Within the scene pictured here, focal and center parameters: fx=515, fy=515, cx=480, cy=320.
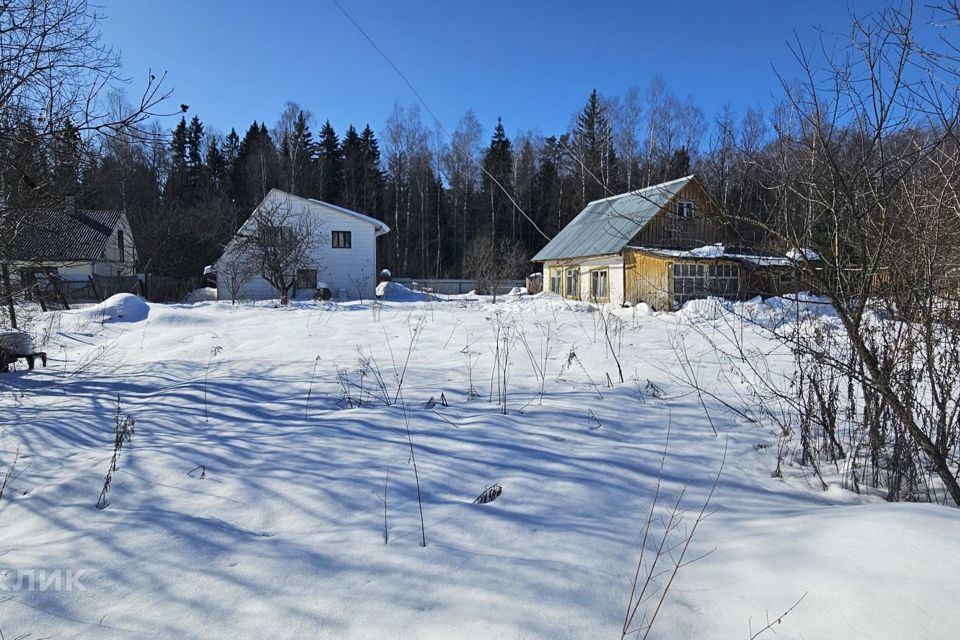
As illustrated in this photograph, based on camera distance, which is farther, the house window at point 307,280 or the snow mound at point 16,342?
the house window at point 307,280

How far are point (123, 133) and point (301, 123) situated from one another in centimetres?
4088

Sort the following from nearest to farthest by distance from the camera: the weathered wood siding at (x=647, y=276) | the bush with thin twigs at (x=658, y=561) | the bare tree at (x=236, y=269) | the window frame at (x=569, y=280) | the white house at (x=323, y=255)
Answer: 1. the bush with thin twigs at (x=658, y=561)
2. the weathered wood siding at (x=647, y=276)
3. the bare tree at (x=236, y=269)
4. the window frame at (x=569, y=280)
5. the white house at (x=323, y=255)

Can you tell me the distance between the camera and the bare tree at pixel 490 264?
27.7m

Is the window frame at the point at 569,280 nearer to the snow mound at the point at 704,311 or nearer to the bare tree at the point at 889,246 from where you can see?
the snow mound at the point at 704,311

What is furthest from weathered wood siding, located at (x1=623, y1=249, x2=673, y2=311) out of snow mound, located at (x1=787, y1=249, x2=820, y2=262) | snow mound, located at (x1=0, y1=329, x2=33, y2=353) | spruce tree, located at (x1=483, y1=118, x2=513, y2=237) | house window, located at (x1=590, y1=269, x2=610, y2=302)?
spruce tree, located at (x1=483, y1=118, x2=513, y2=237)

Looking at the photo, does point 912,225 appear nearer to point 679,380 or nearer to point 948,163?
point 948,163

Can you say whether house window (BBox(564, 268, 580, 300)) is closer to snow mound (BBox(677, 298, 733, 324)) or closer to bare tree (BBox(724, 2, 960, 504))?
snow mound (BBox(677, 298, 733, 324))

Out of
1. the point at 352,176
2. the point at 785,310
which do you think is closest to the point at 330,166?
the point at 352,176

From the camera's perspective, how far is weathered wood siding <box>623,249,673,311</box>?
18.2 m

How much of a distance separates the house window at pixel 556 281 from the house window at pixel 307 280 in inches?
494

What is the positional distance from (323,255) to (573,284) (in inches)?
529

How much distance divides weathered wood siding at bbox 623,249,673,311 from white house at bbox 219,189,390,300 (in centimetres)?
1346

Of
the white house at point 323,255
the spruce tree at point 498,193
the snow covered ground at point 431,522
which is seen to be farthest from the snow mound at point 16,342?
the spruce tree at point 498,193

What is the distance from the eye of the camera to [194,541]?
208 cm
